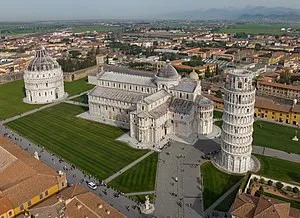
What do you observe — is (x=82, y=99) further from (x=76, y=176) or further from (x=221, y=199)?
(x=221, y=199)

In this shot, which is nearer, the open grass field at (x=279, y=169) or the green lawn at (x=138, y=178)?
the green lawn at (x=138, y=178)

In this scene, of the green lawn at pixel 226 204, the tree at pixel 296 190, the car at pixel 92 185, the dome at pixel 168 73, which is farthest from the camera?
the dome at pixel 168 73

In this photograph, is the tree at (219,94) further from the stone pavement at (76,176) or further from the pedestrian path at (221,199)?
the stone pavement at (76,176)

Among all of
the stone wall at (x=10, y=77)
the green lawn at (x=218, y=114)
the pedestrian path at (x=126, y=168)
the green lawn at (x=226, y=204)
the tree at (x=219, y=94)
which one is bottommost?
the green lawn at (x=226, y=204)

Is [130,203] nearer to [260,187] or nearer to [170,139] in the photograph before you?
[260,187]

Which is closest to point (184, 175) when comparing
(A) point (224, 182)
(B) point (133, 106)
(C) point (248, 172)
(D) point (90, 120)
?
(A) point (224, 182)

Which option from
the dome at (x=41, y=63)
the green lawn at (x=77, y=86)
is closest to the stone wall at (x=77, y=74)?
the green lawn at (x=77, y=86)
